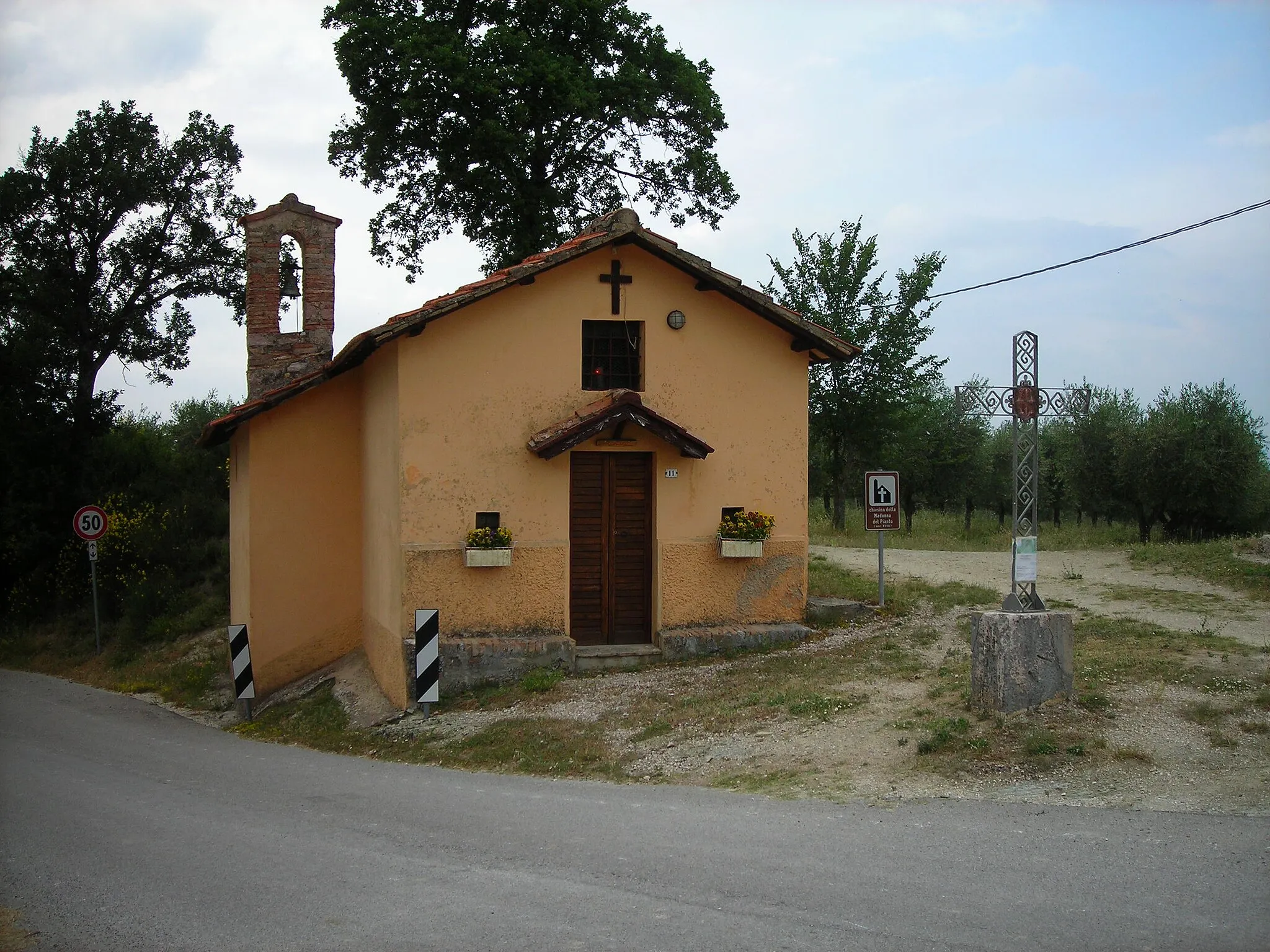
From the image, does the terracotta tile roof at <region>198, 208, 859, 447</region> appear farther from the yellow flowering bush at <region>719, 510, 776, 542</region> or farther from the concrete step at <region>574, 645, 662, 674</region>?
the concrete step at <region>574, 645, 662, 674</region>

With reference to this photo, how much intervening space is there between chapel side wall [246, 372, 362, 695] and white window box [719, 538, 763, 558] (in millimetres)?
5382

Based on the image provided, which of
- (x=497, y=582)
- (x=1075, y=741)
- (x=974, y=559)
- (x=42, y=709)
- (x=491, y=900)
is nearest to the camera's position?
(x=491, y=900)

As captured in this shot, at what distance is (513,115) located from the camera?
23.5 m

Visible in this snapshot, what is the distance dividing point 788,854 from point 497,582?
7.13 meters

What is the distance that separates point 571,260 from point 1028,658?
7.32 m

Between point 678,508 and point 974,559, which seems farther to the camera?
point 974,559

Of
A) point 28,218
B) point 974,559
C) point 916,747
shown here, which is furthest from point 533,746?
point 28,218

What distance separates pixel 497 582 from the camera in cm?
1308

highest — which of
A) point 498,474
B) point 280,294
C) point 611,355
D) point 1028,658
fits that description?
point 280,294

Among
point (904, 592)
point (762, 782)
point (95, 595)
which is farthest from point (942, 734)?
point (95, 595)

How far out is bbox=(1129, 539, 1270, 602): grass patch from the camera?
1683 cm

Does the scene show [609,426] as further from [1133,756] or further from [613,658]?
[1133,756]

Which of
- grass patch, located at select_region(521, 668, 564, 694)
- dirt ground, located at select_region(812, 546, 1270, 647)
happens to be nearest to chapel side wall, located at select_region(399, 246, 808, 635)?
grass patch, located at select_region(521, 668, 564, 694)

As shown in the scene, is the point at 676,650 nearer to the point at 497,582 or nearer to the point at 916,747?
the point at 497,582
